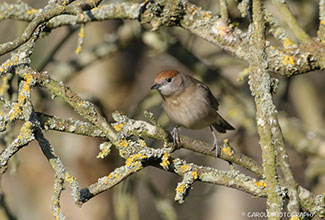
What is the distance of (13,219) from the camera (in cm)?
434

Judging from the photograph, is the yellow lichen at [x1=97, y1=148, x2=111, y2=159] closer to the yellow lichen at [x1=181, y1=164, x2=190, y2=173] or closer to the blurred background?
the yellow lichen at [x1=181, y1=164, x2=190, y2=173]

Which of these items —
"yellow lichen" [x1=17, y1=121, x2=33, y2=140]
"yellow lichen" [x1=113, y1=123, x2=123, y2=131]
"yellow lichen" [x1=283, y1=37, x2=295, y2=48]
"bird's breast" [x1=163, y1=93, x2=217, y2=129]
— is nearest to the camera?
"yellow lichen" [x1=17, y1=121, x2=33, y2=140]

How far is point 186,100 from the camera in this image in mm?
5402

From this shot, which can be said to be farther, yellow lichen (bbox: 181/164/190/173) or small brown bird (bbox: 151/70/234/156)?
small brown bird (bbox: 151/70/234/156)

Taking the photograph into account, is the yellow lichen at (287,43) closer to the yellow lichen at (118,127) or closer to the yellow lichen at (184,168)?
the yellow lichen at (184,168)

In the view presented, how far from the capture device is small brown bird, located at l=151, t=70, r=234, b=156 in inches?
206

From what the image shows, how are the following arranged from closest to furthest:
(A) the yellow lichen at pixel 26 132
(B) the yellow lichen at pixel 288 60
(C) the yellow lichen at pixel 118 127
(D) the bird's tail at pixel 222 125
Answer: (A) the yellow lichen at pixel 26 132, (C) the yellow lichen at pixel 118 127, (B) the yellow lichen at pixel 288 60, (D) the bird's tail at pixel 222 125

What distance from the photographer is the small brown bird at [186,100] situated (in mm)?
5242

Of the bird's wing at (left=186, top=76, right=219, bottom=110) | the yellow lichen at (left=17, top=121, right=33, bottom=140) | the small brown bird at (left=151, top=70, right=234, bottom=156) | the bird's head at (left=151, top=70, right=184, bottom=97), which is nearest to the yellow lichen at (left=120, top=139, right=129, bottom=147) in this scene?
the yellow lichen at (left=17, top=121, right=33, bottom=140)

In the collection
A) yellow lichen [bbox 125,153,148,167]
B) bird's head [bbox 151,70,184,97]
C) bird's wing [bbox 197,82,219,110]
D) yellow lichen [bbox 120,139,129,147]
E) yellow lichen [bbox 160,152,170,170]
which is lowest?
bird's wing [bbox 197,82,219,110]

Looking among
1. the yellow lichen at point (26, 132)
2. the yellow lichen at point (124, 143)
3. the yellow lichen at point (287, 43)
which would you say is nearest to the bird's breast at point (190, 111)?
the yellow lichen at point (287, 43)

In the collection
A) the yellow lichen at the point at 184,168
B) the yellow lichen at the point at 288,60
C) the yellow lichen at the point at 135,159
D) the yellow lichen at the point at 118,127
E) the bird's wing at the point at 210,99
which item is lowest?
the bird's wing at the point at 210,99

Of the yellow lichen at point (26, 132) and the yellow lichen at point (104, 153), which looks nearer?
the yellow lichen at point (26, 132)

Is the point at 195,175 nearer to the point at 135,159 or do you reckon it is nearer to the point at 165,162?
the point at 165,162
